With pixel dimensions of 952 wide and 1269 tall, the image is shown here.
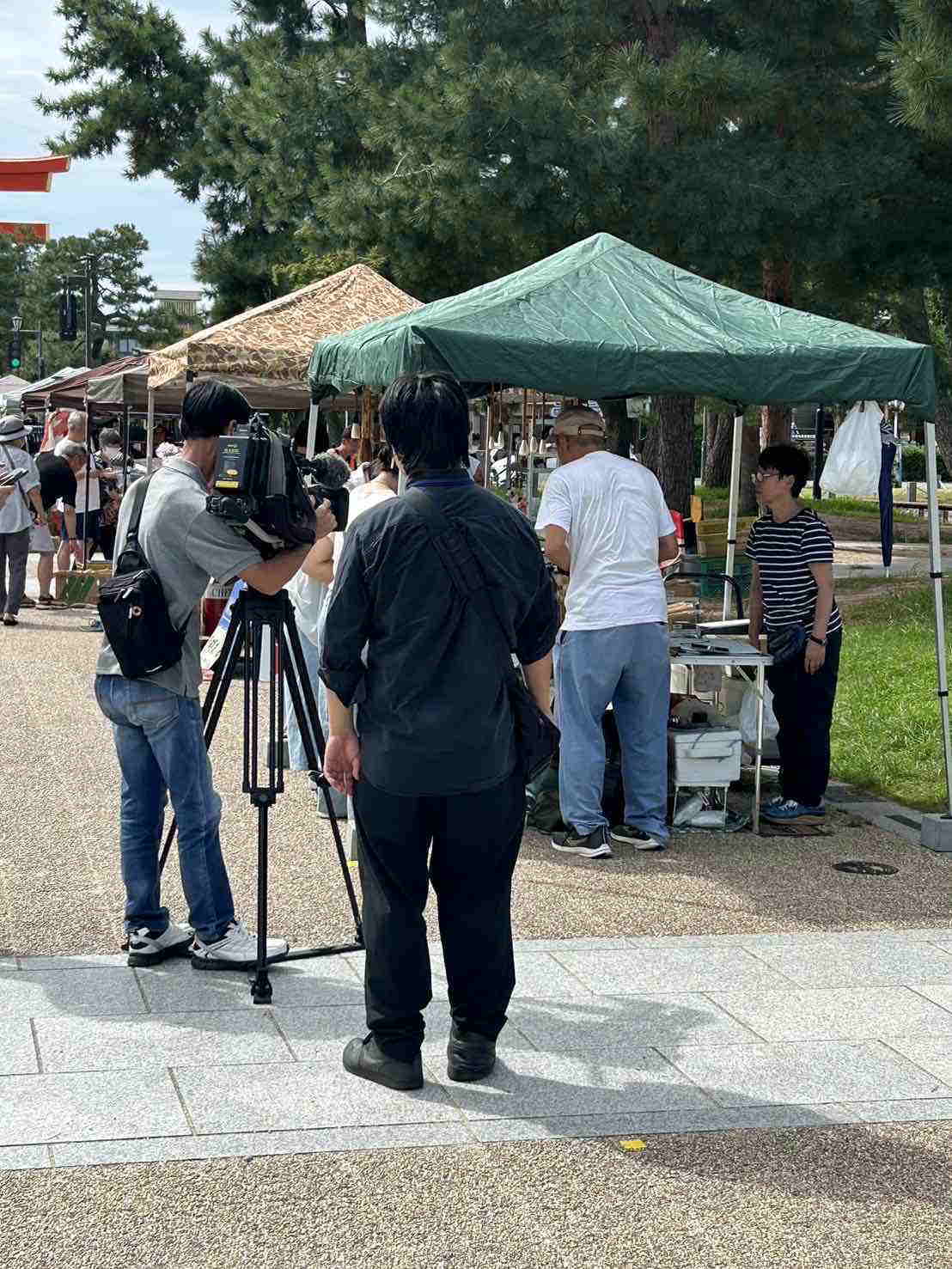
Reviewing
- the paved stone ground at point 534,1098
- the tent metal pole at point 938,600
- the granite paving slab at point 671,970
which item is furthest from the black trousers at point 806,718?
the granite paving slab at point 671,970

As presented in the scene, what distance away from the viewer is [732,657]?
301 inches

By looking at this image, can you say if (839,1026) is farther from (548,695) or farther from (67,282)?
(67,282)

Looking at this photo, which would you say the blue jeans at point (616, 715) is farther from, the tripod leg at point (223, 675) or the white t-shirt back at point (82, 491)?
the white t-shirt back at point (82, 491)

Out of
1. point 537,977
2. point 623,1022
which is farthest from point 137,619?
point 623,1022

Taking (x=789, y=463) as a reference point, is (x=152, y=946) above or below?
below

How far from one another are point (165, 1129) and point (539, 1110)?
953 mm

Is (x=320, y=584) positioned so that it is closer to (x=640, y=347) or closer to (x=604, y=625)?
(x=604, y=625)

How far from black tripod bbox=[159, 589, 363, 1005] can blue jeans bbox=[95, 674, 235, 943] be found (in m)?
0.14

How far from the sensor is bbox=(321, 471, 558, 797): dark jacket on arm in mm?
4184

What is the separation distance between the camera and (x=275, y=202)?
22797 mm

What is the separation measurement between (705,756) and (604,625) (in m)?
1.00

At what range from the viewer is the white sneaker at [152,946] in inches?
214

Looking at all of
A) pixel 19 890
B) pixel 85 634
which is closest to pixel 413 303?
pixel 85 634

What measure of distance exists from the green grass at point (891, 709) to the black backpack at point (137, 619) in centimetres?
483
